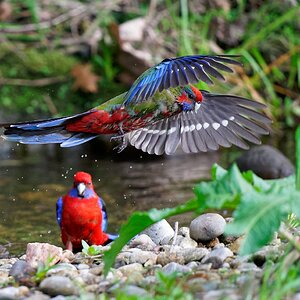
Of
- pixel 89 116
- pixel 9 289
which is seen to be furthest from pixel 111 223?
pixel 9 289

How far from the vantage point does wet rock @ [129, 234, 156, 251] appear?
14.9 feet

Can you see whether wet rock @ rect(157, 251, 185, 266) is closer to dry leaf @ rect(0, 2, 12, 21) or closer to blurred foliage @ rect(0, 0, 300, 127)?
blurred foliage @ rect(0, 0, 300, 127)

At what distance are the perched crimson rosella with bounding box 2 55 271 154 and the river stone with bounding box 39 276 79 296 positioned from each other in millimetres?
1655

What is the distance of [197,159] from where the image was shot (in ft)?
28.5

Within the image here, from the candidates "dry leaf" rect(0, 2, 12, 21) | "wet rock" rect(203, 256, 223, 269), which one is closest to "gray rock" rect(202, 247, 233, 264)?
"wet rock" rect(203, 256, 223, 269)

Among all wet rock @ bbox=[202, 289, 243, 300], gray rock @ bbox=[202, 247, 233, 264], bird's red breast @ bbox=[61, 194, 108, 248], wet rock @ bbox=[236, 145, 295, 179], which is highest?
wet rock @ bbox=[202, 289, 243, 300]

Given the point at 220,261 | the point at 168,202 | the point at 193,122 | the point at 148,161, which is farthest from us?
the point at 148,161

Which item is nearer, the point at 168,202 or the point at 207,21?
the point at 168,202

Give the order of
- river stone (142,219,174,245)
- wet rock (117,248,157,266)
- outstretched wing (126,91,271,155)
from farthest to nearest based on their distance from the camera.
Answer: outstretched wing (126,91,271,155), river stone (142,219,174,245), wet rock (117,248,157,266)

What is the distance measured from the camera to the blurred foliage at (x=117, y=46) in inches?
367

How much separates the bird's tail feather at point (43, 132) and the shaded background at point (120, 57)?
290 centimetres

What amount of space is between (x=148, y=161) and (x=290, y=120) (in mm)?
1915

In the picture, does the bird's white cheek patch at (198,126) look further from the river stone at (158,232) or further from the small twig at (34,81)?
the small twig at (34,81)

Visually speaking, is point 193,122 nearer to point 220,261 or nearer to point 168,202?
point 168,202
